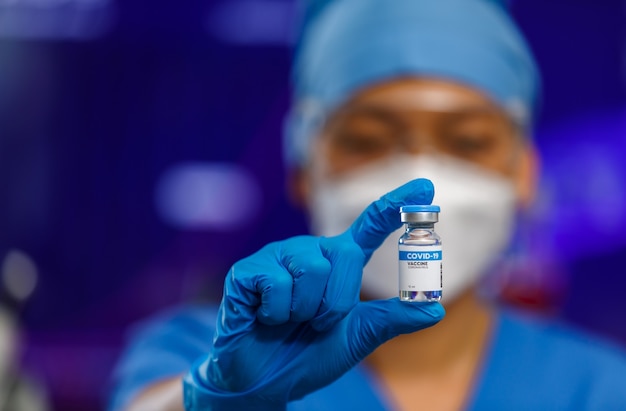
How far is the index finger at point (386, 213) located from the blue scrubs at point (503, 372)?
1.26 ft

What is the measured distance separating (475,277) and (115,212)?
4.83ft

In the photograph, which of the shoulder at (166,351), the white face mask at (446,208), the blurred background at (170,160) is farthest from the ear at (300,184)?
the blurred background at (170,160)

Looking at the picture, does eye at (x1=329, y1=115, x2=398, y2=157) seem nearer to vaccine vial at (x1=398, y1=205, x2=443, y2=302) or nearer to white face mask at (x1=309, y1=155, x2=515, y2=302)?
white face mask at (x1=309, y1=155, x2=515, y2=302)

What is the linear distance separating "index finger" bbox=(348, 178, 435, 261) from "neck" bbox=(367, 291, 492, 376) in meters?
0.49

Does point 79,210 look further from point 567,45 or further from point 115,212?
point 567,45

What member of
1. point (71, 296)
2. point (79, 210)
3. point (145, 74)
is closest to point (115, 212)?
point (79, 210)

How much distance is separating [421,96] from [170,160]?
1.34m

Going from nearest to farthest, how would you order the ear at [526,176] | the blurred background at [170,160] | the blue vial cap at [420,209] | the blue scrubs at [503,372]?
1. the blue vial cap at [420,209]
2. the blue scrubs at [503,372]
3. the ear at [526,176]
4. the blurred background at [170,160]

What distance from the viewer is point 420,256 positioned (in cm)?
68

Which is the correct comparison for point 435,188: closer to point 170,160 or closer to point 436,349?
point 436,349

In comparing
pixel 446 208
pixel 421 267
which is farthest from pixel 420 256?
pixel 446 208

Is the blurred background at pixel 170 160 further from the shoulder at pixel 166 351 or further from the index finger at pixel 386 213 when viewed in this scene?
the index finger at pixel 386 213

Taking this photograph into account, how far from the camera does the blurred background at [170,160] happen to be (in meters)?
2.29

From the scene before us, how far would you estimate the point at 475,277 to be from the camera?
47.6 inches
